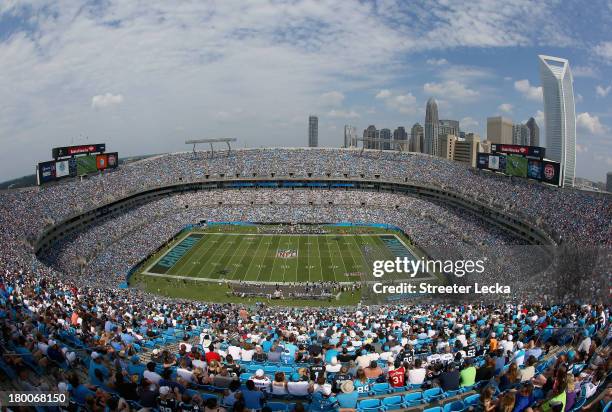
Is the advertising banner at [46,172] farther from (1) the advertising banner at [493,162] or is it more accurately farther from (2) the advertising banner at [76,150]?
(1) the advertising banner at [493,162]

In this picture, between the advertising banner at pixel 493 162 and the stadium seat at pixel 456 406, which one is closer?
the stadium seat at pixel 456 406

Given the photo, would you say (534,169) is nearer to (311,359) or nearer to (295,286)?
(295,286)

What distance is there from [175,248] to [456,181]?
40.7 metres

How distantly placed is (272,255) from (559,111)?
522 ft

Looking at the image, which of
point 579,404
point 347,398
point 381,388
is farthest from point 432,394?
point 579,404

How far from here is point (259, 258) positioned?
43.9m

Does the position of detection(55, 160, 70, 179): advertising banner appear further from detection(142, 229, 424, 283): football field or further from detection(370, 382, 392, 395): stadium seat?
detection(370, 382, 392, 395): stadium seat

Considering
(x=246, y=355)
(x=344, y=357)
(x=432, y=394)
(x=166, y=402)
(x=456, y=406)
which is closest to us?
A: (x=166, y=402)

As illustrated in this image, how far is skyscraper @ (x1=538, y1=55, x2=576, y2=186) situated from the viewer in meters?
155

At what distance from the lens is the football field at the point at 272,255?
1527 inches

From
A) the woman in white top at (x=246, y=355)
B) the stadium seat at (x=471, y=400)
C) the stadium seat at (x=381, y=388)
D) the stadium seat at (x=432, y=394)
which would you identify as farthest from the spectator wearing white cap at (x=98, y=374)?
the stadium seat at (x=471, y=400)

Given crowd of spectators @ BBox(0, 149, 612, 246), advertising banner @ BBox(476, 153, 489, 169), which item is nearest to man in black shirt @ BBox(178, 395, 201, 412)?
crowd of spectators @ BBox(0, 149, 612, 246)

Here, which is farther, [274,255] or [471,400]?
[274,255]

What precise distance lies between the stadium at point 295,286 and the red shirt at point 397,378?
0.04m
